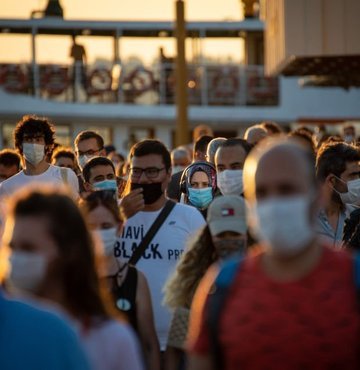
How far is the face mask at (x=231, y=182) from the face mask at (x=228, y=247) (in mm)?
2553

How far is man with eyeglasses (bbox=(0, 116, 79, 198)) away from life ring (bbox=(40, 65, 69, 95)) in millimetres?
34885

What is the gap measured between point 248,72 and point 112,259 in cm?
4061

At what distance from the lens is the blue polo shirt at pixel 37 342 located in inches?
181

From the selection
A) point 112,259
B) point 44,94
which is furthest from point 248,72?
point 112,259

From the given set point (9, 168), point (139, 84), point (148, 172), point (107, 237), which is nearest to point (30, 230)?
point (107, 237)

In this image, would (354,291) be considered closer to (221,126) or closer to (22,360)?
(22,360)

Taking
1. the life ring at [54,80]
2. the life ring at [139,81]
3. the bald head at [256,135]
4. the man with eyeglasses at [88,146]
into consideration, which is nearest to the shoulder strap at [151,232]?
the bald head at [256,135]

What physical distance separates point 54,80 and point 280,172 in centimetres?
4295

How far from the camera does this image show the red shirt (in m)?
4.91

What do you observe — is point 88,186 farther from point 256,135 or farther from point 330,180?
point 256,135

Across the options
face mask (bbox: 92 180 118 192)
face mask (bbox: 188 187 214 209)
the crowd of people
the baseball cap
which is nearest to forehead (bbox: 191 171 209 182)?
face mask (bbox: 188 187 214 209)

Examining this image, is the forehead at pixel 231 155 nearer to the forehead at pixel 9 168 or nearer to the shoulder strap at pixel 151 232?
the shoulder strap at pixel 151 232

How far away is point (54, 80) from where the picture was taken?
47656mm

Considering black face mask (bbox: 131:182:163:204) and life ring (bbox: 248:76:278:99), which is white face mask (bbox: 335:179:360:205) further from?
life ring (bbox: 248:76:278:99)
